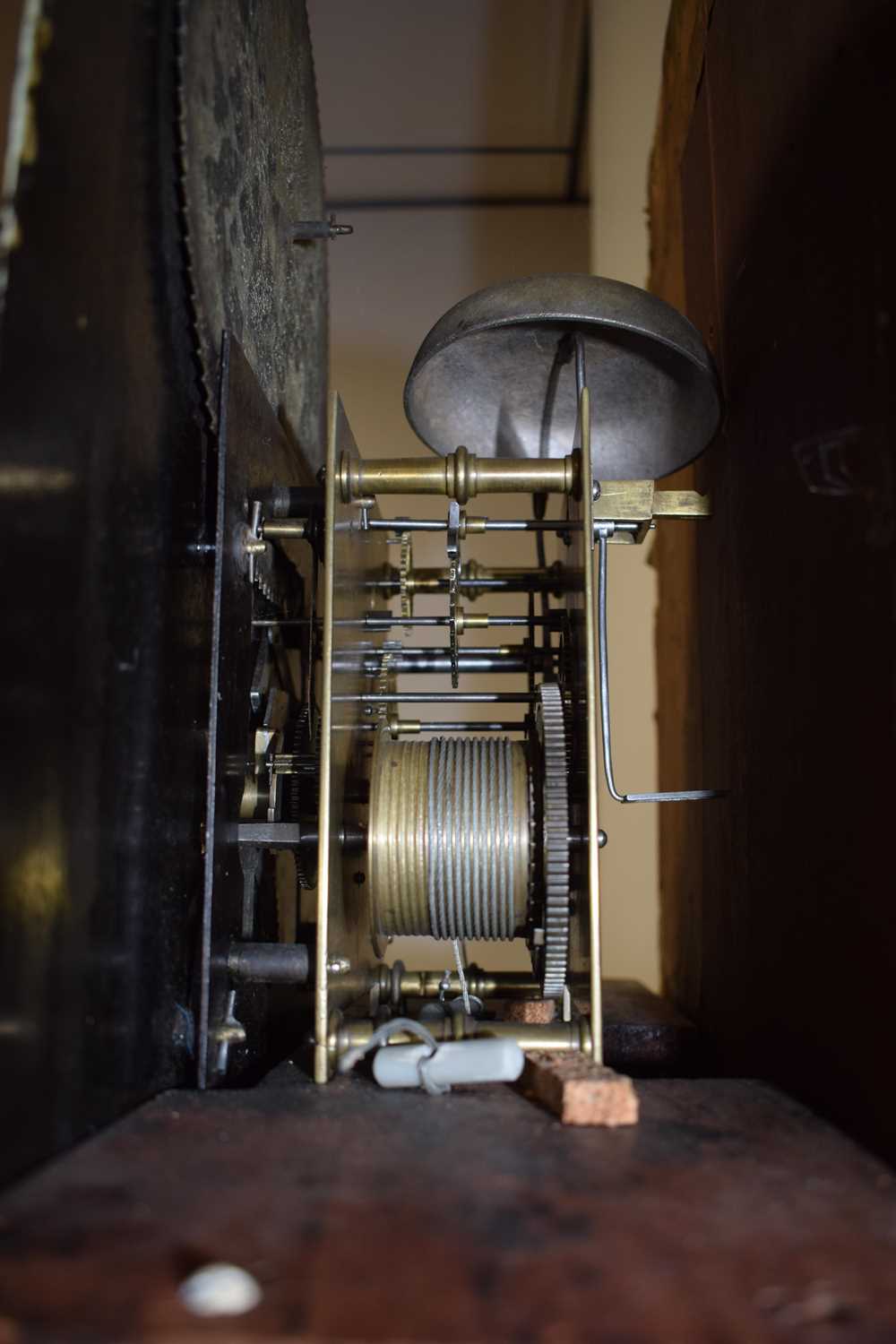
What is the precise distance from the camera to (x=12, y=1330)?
58 centimetres

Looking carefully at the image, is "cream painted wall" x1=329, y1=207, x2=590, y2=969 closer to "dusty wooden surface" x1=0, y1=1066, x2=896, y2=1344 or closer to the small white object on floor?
"dusty wooden surface" x1=0, y1=1066, x2=896, y2=1344

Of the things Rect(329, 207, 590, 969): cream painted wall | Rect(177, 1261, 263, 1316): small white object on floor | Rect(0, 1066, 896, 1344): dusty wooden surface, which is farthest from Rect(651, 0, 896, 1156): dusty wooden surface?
Rect(329, 207, 590, 969): cream painted wall

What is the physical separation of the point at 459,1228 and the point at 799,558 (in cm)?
81

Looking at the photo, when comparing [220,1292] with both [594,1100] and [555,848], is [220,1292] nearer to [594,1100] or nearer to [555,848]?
[594,1100]

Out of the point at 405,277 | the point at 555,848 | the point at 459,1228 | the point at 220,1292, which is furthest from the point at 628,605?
the point at 220,1292

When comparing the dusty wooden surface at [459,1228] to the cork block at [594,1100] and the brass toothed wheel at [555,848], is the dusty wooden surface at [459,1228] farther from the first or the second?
the brass toothed wheel at [555,848]

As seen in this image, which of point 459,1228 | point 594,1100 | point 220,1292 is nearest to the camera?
point 220,1292

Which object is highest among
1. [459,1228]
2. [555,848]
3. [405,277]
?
[405,277]

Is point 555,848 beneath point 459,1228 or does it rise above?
above

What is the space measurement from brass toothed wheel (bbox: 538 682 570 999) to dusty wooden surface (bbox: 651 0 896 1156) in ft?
0.89

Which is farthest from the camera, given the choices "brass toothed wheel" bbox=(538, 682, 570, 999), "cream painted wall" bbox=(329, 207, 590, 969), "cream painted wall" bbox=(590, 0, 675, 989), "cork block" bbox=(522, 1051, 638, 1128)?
"cream painted wall" bbox=(329, 207, 590, 969)

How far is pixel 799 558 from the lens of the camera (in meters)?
1.18

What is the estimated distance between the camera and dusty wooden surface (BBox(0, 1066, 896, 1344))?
23.8 inches

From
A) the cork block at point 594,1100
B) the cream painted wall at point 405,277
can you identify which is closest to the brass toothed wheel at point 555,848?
the cork block at point 594,1100
